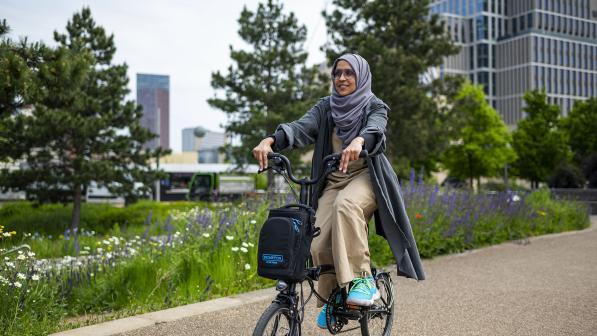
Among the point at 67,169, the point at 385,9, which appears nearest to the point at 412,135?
the point at 385,9

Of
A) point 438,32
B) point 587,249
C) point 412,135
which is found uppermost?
point 438,32

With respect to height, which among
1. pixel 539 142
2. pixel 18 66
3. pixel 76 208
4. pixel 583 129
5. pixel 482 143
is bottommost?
pixel 76 208

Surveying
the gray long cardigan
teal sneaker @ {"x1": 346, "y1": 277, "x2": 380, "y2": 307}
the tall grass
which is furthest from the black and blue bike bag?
the tall grass

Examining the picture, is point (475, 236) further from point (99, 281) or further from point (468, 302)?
point (99, 281)

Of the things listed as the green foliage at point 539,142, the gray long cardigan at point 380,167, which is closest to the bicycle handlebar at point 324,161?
the gray long cardigan at point 380,167

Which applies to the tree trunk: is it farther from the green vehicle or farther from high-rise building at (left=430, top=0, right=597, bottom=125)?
high-rise building at (left=430, top=0, right=597, bottom=125)

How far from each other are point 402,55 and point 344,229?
60.6 ft

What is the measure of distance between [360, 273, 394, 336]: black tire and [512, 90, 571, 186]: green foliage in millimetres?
36819

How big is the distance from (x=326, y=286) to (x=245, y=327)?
1078 mm

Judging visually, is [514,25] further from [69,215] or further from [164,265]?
[164,265]

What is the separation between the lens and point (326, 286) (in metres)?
3.47

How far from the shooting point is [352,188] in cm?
329

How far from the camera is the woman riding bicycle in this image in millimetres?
3174

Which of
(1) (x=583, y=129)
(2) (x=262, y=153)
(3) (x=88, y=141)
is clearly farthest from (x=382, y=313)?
(1) (x=583, y=129)
